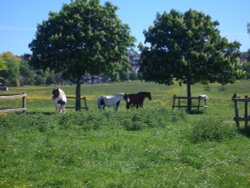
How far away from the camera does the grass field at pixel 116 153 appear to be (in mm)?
10328

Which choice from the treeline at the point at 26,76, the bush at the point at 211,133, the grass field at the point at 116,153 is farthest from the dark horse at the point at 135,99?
the treeline at the point at 26,76

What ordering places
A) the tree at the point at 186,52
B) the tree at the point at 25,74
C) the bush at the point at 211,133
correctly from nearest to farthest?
the bush at the point at 211,133 < the tree at the point at 186,52 < the tree at the point at 25,74

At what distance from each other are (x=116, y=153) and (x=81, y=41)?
22924mm

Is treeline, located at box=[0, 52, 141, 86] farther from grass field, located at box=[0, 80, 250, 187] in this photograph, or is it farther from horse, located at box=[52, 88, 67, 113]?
grass field, located at box=[0, 80, 250, 187]

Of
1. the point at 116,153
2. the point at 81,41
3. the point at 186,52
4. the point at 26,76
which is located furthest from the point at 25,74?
the point at 116,153

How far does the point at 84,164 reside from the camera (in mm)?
11875

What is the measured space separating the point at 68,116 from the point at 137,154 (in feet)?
29.5

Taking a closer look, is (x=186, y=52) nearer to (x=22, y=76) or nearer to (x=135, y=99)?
(x=135, y=99)

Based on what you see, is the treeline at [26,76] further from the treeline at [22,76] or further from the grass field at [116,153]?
the grass field at [116,153]

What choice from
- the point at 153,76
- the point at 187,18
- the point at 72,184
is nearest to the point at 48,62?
the point at 153,76

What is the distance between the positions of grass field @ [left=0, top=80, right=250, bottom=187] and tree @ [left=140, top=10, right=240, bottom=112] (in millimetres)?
15618

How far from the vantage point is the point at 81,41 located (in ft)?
116

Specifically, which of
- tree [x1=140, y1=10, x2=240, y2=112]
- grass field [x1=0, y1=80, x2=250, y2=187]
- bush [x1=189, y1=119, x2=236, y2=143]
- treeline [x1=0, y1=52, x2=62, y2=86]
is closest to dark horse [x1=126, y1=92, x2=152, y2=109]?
tree [x1=140, y1=10, x2=240, y2=112]

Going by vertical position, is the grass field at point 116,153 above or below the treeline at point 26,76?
below
